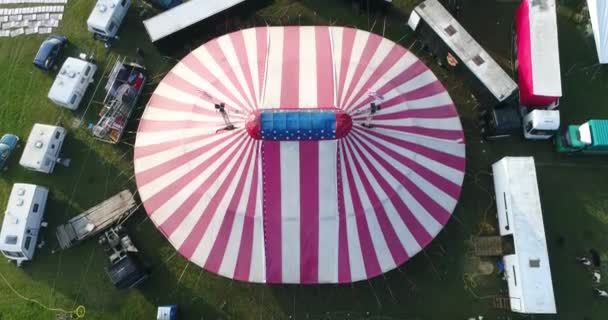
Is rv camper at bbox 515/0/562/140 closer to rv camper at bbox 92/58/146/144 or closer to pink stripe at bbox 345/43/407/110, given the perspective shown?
pink stripe at bbox 345/43/407/110

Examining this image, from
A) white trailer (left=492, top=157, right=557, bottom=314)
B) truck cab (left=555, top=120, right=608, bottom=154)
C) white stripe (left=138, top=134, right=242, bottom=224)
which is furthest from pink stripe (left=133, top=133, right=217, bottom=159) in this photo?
truck cab (left=555, top=120, right=608, bottom=154)

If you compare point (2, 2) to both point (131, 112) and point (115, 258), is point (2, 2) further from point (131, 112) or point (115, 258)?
point (115, 258)

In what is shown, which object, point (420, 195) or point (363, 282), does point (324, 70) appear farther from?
point (363, 282)

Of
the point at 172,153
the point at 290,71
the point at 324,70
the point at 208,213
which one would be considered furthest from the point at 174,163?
the point at 324,70

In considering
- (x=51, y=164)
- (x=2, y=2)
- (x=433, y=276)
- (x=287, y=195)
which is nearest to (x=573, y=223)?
(x=433, y=276)

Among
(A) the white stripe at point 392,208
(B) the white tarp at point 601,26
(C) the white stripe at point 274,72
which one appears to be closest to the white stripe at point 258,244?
(C) the white stripe at point 274,72

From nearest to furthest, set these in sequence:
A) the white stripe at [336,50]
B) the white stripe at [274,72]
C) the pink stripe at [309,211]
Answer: the pink stripe at [309,211]
the white stripe at [274,72]
the white stripe at [336,50]

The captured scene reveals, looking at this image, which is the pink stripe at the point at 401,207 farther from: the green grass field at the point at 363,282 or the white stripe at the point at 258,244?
the white stripe at the point at 258,244
